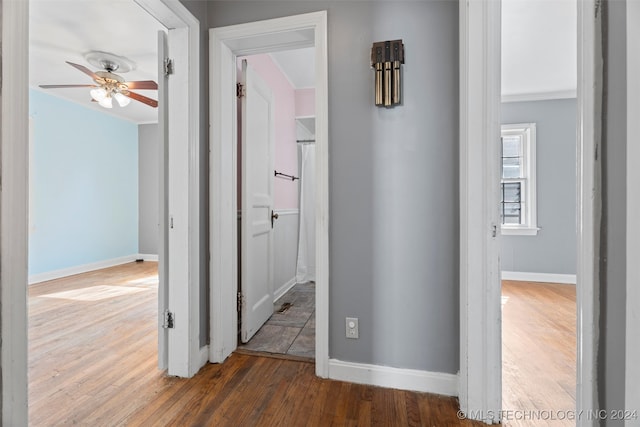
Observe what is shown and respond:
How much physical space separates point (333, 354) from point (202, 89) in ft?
5.85

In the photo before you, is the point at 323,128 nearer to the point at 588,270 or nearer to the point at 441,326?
the point at 441,326

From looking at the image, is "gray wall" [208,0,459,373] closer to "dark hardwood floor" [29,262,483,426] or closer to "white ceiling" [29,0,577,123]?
"dark hardwood floor" [29,262,483,426]

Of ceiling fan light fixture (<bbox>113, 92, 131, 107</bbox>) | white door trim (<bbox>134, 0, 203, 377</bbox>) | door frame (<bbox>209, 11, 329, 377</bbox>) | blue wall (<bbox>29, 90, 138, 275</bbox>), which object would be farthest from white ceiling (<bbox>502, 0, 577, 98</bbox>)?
blue wall (<bbox>29, 90, 138, 275</bbox>)

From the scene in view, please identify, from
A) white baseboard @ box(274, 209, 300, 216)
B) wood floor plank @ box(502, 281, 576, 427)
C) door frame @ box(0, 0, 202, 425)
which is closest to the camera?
door frame @ box(0, 0, 202, 425)

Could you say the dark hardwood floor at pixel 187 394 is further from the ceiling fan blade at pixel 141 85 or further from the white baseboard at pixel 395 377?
the ceiling fan blade at pixel 141 85

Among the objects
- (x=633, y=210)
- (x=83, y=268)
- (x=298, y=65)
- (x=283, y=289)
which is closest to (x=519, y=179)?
(x=298, y=65)

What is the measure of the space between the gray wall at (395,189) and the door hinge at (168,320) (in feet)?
3.08

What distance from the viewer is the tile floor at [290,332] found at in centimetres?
216

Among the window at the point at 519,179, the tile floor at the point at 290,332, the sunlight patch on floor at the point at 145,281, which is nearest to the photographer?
the tile floor at the point at 290,332

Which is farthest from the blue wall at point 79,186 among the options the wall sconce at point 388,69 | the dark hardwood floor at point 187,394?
the wall sconce at point 388,69

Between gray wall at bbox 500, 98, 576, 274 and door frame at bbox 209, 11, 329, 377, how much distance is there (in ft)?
11.4

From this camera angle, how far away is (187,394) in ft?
5.32

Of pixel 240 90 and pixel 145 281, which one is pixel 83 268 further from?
pixel 240 90

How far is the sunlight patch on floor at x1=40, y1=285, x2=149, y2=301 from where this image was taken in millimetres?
3449
